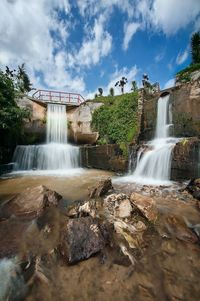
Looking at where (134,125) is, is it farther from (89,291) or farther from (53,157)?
(89,291)

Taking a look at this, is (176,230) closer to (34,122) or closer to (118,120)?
(118,120)

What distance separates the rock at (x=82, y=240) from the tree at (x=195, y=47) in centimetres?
2615

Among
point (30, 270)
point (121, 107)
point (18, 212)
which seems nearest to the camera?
point (30, 270)

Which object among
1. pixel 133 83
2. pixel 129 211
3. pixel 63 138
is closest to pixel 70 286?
pixel 129 211

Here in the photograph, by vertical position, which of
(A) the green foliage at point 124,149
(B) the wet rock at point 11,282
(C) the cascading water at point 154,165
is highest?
(A) the green foliage at point 124,149

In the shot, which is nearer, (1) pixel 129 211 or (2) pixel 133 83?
(1) pixel 129 211

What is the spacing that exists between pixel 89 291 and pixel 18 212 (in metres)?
2.72

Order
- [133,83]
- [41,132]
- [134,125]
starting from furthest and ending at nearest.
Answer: [133,83], [41,132], [134,125]

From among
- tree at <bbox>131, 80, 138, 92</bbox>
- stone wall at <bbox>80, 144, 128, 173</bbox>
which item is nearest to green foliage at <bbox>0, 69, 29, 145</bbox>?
stone wall at <bbox>80, 144, 128, 173</bbox>

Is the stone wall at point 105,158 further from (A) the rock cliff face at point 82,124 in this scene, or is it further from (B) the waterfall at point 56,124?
(B) the waterfall at point 56,124

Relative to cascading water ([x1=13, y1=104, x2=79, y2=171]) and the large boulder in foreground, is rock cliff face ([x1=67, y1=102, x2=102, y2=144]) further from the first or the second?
the large boulder in foreground

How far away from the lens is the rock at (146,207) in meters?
3.71

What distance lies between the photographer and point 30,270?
7.66 feet

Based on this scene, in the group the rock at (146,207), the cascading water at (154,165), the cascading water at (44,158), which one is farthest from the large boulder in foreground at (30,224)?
the cascading water at (44,158)
